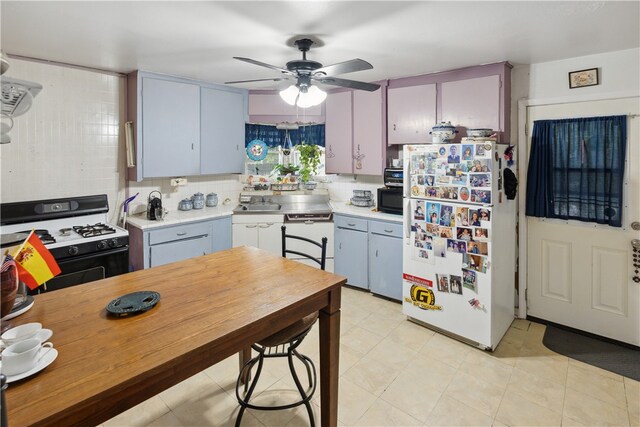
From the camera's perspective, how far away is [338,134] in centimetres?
403

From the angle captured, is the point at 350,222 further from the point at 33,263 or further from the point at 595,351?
the point at 33,263

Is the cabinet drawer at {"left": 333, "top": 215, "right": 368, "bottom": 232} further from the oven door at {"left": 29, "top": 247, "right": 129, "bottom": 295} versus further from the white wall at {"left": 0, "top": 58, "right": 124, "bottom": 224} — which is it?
the white wall at {"left": 0, "top": 58, "right": 124, "bottom": 224}

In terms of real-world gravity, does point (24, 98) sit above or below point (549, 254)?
above

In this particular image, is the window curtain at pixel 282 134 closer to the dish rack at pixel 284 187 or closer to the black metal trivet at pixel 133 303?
the dish rack at pixel 284 187

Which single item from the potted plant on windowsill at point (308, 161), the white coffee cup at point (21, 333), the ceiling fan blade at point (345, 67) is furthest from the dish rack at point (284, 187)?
the white coffee cup at point (21, 333)

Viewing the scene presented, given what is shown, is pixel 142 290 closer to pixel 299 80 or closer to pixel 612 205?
pixel 299 80

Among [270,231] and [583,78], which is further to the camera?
[270,231]

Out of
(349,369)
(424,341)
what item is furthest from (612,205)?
(349,369)

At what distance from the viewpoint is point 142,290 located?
1566mm

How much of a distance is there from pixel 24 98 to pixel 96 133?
257 cm

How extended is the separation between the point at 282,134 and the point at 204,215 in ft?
5.02

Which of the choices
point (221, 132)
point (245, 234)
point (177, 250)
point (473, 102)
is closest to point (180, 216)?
point (177, 250)

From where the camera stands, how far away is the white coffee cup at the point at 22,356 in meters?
0.96

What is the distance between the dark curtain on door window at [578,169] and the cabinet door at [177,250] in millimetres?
3087
